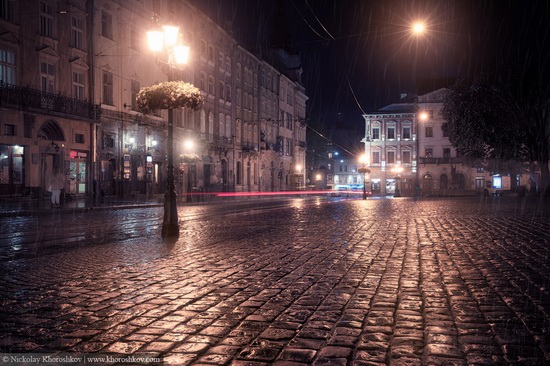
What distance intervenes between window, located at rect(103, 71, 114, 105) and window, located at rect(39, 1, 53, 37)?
14.1ft

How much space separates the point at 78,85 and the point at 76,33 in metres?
2.95

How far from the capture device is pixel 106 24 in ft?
104

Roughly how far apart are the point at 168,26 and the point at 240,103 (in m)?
40.9

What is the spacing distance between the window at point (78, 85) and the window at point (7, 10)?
15.1ft

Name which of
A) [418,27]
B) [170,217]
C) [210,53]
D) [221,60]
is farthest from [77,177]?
[221,60]

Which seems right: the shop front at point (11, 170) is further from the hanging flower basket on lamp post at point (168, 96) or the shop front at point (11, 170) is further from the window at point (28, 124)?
the hanging flower basket on lamp post at point (168, 96)

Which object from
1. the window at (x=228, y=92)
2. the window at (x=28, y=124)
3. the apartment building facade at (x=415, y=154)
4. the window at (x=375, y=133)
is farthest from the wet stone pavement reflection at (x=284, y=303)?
the window at (x=375, y=133)

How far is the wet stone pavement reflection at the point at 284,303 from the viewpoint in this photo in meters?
3.57

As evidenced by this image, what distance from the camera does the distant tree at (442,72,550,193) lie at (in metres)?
31.3

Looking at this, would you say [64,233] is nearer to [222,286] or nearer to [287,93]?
[222,286]

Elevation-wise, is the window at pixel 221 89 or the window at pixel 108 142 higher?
the window at pixel 221 89

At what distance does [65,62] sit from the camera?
28516 mm

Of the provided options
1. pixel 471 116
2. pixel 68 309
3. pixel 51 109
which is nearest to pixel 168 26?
pixel 68 309

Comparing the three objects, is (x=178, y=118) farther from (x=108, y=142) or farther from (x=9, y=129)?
(x=9, y=129)
